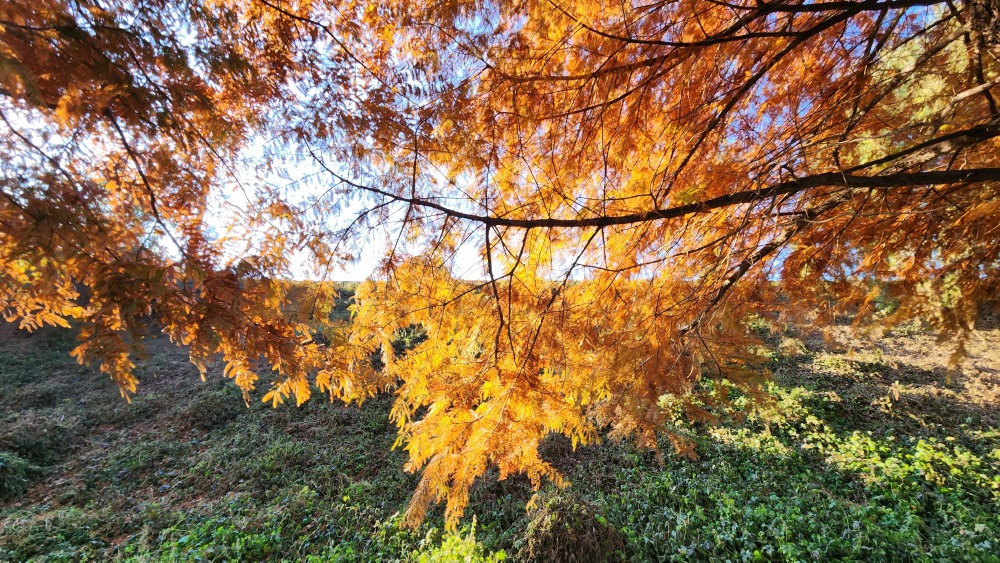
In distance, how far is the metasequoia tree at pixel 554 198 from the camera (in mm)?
1500

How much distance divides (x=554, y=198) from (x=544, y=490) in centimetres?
383

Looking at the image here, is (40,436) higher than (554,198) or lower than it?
lower

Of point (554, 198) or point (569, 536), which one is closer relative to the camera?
point (554, 198)

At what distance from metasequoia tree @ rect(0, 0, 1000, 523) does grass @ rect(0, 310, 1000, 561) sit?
2.86 ft

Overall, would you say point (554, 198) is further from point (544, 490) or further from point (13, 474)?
point (13, 474)

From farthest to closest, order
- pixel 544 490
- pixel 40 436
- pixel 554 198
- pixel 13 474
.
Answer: pixel 40 436, pixel 13 474, pixel 544 490, pixel 554 198

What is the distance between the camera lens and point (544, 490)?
14.1 ft

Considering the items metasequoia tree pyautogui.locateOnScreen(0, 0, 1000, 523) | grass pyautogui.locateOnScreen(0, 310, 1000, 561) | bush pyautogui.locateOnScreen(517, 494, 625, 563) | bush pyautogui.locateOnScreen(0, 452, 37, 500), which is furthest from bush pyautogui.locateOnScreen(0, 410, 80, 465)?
bush pyautogui.locateOnScreen(517, 494, 625, 563)

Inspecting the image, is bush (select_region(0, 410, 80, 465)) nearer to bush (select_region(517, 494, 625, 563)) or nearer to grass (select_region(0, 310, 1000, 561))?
grass (select_region(0, 310, 1000, 561))

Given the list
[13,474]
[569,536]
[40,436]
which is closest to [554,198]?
[569,536]

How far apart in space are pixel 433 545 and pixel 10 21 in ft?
14.7

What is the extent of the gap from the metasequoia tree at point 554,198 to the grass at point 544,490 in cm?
87

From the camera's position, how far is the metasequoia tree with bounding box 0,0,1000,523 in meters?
1.50

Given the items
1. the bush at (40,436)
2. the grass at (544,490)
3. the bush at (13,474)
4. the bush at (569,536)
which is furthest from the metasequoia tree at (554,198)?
the bush at (40,436)
